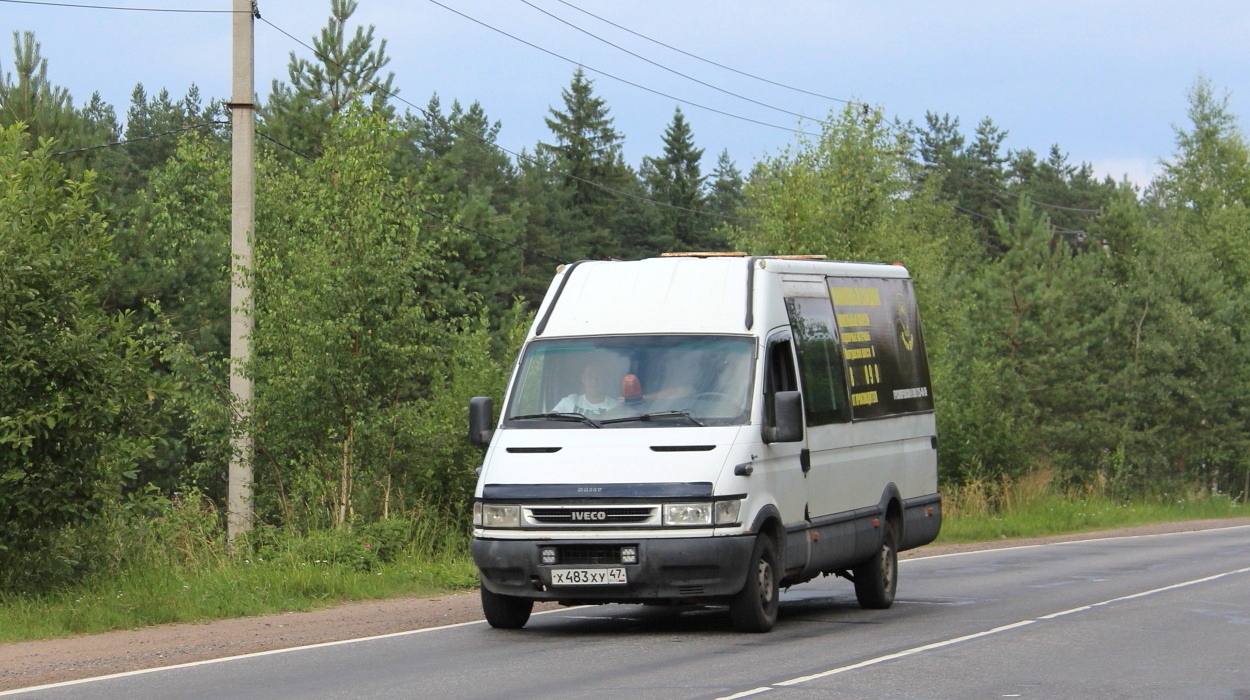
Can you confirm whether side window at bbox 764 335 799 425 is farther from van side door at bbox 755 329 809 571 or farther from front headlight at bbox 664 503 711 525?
front headlight at bbox 664 503 711 525

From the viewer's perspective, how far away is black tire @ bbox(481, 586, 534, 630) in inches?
501

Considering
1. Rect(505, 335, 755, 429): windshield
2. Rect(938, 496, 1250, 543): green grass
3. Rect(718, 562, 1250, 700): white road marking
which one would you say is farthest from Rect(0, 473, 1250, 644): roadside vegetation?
Rect(938, 496, 1250, 543): green grass

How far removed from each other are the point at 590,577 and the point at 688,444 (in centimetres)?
119

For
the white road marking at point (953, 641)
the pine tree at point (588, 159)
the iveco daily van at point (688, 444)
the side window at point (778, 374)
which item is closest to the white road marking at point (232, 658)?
the iveco daily van at point (688, 444)

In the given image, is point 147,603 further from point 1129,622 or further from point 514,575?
point 1129,622

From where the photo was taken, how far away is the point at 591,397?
12672mm

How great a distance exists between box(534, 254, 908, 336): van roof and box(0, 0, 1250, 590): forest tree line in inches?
149

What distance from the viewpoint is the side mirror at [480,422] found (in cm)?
1265

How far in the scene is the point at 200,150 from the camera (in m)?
43.9

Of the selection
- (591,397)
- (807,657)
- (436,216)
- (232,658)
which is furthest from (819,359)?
(436,216)

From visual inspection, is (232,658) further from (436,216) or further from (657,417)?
(436,216)

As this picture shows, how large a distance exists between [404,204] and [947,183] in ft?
301

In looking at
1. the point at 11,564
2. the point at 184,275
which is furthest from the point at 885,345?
the point at 184,275

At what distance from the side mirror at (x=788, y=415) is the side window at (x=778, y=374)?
13.5 inches
